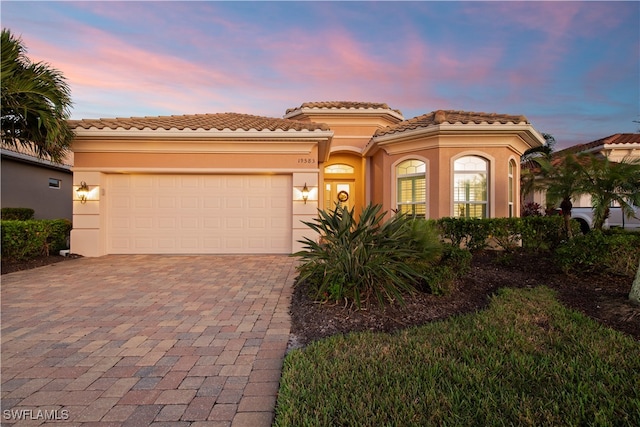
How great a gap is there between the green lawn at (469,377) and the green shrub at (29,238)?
8426mm

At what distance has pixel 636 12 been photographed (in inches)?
275

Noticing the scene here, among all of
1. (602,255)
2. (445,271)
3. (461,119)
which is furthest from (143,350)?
(461,119)

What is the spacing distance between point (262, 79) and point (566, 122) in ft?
53.1

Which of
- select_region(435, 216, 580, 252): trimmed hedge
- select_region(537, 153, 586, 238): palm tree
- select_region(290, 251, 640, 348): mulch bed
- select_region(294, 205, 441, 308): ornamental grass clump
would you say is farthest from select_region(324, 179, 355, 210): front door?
select_region(294, 205, 441, 308): ornamental grass clump

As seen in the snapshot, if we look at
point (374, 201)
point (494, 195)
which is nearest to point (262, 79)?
point (374, 201)

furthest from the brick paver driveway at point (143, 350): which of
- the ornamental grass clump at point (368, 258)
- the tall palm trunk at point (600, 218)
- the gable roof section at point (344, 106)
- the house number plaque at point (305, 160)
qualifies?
the gable roof section at point (344, 106)

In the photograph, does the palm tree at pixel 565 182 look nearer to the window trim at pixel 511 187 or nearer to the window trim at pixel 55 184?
the window trim at pixel 511 187

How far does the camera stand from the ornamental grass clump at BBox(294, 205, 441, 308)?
397cm

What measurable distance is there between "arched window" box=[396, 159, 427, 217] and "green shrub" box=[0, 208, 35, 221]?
1328 centimetres

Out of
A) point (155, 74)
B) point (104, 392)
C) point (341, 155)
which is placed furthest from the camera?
point (341, 155)

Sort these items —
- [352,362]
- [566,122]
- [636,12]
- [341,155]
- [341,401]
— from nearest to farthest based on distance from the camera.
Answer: [341,401] < [352,362] < [636,12] < [341,155] < [566,122]

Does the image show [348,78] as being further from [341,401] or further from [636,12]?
[341,401]

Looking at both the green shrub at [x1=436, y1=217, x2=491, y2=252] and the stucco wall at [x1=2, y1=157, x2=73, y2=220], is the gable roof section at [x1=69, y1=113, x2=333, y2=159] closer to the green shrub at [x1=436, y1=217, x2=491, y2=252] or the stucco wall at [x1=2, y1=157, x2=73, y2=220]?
the green shrub at [x1=436, y1=217, x2=491, y2=252]

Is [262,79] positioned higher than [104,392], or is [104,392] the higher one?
[262,79]
